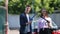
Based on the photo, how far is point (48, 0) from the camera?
20453mm

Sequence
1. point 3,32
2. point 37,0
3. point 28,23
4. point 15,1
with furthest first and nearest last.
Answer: point 15,1
point 37,0
point 28,23
point 3,32

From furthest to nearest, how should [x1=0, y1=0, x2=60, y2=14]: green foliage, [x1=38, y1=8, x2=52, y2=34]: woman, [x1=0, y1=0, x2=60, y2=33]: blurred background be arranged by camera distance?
[x1=0, y1=0, x2=60, y2=33]: blurred background
[x1=0, y1=0, x2=60, y2=14]: green foliage
[x1=38, y1=8, x2=52, y2=34]: woman

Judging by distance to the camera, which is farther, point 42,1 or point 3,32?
point 42,1

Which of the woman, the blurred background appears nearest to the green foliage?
the blurred background

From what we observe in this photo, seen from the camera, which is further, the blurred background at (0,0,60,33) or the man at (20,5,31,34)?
the blurred background at (0,0,60,33)

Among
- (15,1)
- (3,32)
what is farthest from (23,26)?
(15,1)

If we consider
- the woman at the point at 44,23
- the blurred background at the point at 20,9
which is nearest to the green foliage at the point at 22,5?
the blurred background at the point at 20,9

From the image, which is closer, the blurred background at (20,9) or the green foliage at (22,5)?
the green foliage at (22,5)

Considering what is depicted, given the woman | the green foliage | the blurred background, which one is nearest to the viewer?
the woman

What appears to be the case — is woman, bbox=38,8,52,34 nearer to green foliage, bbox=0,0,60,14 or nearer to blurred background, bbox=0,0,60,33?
green foliage, bbox=0,0,60,14

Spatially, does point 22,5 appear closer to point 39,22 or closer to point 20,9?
point 20,9

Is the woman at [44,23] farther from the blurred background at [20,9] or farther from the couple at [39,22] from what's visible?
the blurred background at [20,9]

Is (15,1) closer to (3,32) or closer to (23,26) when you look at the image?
(23,26)

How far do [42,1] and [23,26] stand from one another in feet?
43.8
